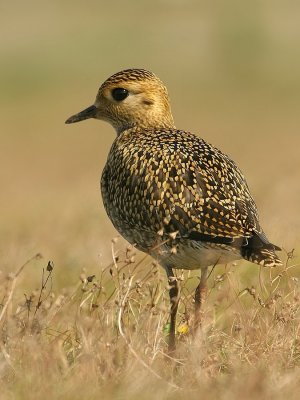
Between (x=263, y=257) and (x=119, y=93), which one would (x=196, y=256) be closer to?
(x=263, y=257)

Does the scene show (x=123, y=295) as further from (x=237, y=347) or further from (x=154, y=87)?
(x=154, y=87)

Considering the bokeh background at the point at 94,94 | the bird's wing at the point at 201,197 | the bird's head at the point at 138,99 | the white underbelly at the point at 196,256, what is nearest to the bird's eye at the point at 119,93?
the bird's head at the point at 138,99

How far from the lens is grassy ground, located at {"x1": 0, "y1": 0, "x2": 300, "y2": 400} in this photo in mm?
5176

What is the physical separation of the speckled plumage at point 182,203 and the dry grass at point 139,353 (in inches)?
13.7

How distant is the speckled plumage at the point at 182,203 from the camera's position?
6254mm

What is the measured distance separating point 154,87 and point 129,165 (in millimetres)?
1259

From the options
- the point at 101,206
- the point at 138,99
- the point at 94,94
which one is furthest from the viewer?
the point at 94,94

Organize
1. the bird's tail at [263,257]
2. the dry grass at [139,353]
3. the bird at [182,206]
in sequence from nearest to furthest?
1. the dry grass at [139,353]
2. the bird's tail at [263,257]
3. the bird at [182,206]

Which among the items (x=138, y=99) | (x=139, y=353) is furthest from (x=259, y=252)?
(x=138, y=99)

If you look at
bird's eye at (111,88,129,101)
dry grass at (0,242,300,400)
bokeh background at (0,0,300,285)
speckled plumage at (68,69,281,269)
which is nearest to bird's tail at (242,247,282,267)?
speckled plumage at (68,69,281,269)

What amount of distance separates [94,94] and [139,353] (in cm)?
4096

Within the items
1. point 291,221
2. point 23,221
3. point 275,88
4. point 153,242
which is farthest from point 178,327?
point 275,88

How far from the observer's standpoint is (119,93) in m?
7.91

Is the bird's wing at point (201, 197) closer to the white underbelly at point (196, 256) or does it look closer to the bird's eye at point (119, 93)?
the white underbelly at point (196, 256)
